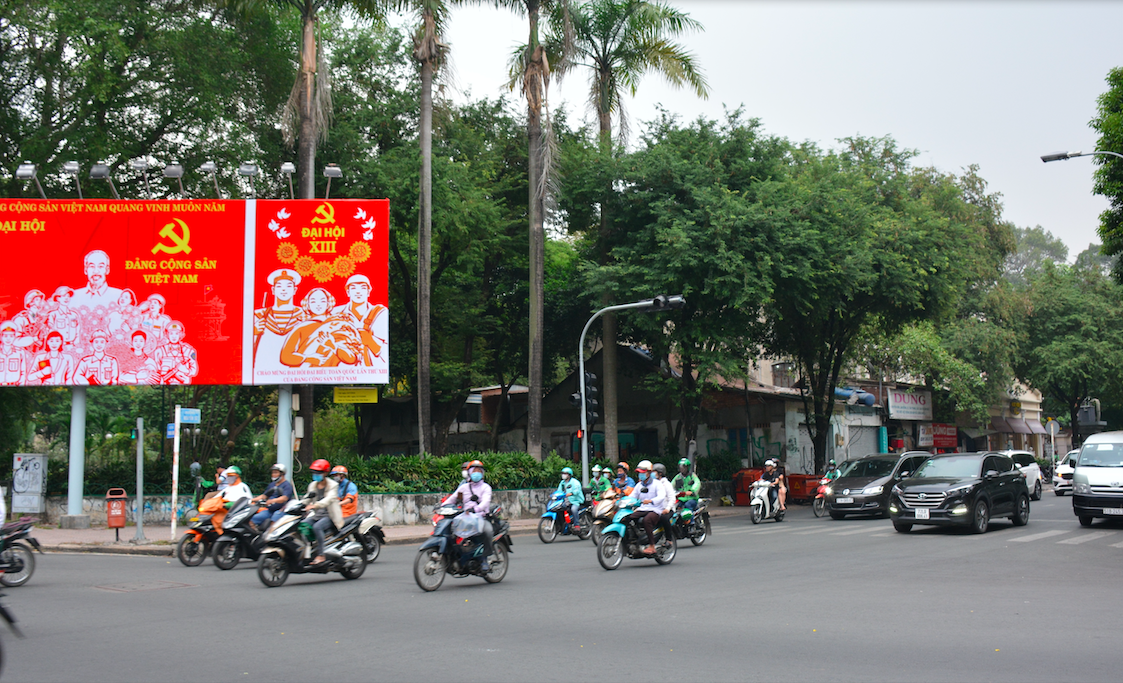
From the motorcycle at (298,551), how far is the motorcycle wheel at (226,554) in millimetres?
2264

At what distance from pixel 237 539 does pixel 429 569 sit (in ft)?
14.9

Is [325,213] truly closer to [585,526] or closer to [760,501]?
[585,526]

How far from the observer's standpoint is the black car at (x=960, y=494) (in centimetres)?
1953

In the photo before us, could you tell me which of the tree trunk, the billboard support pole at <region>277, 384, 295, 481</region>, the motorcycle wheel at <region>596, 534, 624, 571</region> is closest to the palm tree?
the tree trunk

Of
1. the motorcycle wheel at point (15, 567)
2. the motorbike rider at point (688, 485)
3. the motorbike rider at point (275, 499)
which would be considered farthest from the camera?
the motorbike rider at point (688, 485)

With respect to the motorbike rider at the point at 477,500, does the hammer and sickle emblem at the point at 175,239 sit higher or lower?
higher

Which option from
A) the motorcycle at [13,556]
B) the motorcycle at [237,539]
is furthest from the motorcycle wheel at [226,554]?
the motorcycle at [13,556]

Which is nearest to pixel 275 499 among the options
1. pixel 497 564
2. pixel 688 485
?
pixel 497 564

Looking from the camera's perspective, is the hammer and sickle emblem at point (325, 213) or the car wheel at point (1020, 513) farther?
the hammer and sickle emblem at point (325, 213)

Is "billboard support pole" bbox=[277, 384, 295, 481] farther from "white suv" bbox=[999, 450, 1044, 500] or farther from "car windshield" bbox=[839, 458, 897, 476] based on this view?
"white suv" bbox=[999, 450, 1044, 500]

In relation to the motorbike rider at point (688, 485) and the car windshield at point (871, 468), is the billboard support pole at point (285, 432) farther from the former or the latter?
the car windshield at point (871, 468)

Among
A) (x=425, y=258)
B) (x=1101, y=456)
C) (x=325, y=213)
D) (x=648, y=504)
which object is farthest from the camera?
(x=425, y=258)

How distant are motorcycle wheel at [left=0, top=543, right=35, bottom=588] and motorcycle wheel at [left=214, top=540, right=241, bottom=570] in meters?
2.69

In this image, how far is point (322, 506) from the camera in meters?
13.1
